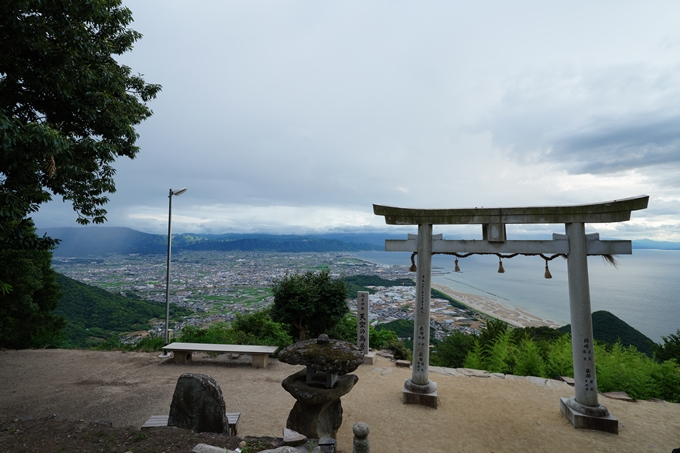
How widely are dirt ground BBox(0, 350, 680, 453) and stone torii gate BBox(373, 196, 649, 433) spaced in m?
0.33

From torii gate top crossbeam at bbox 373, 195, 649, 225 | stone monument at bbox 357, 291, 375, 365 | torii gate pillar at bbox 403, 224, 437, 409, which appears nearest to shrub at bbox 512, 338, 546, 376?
torii gate pillar at bbox 403, 224, 437, 409

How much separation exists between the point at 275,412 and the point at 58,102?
6846mm

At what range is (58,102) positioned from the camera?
205 inches

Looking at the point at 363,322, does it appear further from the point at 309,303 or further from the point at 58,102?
the point at 58,102

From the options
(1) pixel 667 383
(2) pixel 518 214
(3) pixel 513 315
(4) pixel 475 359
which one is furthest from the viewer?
(3) pixel 513 315

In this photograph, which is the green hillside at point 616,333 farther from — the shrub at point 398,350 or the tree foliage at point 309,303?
the tree foliage at point 309,303

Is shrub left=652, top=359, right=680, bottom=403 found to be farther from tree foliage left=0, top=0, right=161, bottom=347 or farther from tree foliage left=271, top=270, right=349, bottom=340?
tree foliage left=0, top=0, right=161, bottom=347

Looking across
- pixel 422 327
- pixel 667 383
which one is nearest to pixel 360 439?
pixel 422 327

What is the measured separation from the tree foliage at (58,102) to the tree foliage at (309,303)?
6.14 m

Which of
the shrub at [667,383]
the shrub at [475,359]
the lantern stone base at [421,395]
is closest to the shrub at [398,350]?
the shrub at [475,359]

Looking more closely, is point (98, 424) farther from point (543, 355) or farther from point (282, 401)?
point (543, 355)

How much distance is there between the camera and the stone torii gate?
17.0 ft

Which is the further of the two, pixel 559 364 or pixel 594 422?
pixel 559 364

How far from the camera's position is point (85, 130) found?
5.95 metres
